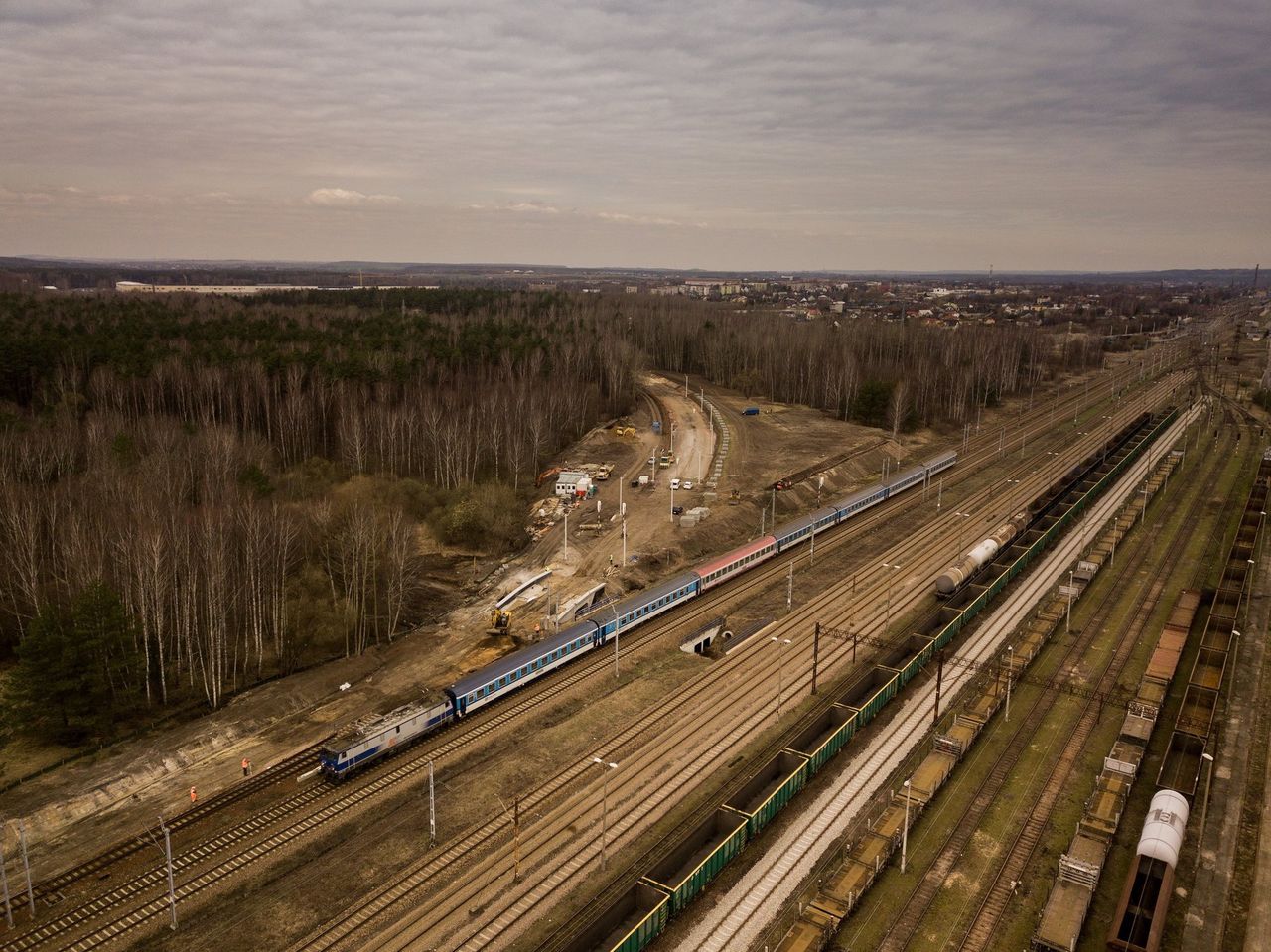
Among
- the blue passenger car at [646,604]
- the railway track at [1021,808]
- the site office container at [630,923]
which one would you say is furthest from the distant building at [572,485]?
the site office container at [630,923]

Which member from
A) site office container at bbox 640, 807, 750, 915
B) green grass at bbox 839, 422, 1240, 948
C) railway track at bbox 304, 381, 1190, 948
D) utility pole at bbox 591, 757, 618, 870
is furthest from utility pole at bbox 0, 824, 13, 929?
green grass at bbox 839, 422, 1240, 948

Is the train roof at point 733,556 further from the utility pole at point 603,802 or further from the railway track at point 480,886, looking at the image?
the utility pole at point 603,802

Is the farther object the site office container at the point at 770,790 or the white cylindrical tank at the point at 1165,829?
the site office container at the point at 770,790

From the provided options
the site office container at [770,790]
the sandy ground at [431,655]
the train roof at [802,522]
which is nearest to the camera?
the site office container at [770,790]

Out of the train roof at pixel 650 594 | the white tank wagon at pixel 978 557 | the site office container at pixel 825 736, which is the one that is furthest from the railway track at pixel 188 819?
the white tank wagon at pixel 978 557

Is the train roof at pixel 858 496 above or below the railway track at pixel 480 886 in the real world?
above

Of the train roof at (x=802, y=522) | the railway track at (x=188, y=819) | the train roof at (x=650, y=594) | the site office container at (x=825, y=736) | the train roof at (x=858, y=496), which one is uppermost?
the train roof at (x=858, y=496)

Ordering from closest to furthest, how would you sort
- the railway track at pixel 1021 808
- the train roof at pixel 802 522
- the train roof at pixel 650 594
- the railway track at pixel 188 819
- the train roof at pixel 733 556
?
the railway track at pixel 1021 808 < the railway track at pixel 188 819 < the train roof at pixel 650 594 < the train roof at pixel 733 556 < the train roof at pixel 802 522
